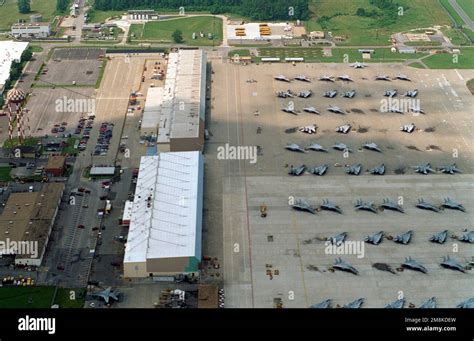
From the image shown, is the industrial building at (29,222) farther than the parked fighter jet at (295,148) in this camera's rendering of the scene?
No

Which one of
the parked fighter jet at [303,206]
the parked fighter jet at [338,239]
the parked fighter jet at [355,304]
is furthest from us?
the parked fighter jet at [303,206]

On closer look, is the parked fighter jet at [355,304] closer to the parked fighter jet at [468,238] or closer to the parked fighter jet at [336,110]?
the parked fighter jet at [468,238]

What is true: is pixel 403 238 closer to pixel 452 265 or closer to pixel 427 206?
pixel 452 265

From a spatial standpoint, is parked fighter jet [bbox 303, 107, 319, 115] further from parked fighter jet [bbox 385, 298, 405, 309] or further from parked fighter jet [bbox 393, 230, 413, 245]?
parked fighter jet [bbox 385, 298, 405, 309]

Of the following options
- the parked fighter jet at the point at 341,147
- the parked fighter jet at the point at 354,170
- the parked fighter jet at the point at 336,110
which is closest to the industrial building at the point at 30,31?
the parked fighter jet at the point at 336,110

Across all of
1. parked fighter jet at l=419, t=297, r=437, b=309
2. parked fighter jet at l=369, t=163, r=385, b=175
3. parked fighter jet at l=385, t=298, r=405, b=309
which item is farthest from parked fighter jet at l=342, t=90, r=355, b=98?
parked fighter jet at l=385, t=298, r=405, b=309

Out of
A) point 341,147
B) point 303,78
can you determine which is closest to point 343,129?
point 341,147
